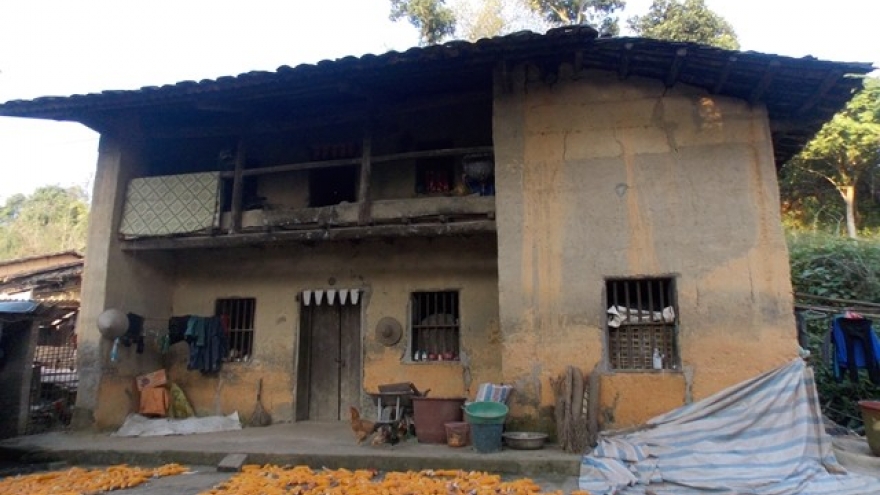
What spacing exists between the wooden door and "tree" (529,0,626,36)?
57.6ft

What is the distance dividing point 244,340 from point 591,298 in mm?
6841

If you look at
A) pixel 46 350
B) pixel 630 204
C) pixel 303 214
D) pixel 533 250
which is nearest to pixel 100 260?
pixel 46 350

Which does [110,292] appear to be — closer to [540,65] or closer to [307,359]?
[307,359]

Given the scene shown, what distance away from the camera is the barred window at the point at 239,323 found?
10625mm

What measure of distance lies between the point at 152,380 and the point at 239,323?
1.80 meters

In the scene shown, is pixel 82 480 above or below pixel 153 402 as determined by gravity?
below

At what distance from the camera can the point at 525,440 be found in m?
7.00

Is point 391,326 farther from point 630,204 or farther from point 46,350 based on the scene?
point 46,350

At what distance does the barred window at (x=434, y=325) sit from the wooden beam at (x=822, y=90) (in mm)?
6082

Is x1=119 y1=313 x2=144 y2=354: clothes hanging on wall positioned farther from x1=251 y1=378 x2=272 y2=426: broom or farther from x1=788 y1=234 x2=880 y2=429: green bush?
x1=788 y1=234 x2=880 y2=429: green bush

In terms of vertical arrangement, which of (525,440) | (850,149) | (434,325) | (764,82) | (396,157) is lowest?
(525,440)

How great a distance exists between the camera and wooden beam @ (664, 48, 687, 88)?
7117mm

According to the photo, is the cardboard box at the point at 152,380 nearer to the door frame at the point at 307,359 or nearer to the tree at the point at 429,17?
the door frame at the point at 307,359

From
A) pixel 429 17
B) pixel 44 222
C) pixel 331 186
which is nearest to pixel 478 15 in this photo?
pixel 429 17
